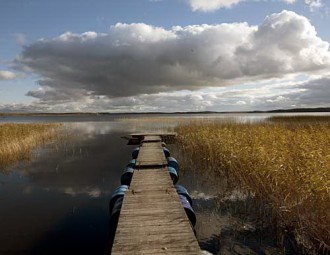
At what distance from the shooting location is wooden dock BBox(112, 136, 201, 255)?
15.9 feet

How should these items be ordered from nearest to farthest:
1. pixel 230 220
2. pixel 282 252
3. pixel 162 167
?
pixel 282 252, pixel 230 220, pixel 162 167

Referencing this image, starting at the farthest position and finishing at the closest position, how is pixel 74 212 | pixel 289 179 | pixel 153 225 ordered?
pixel 74 212 < pixel 289 179 < pixel 153 225

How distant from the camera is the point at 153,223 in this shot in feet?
19.2

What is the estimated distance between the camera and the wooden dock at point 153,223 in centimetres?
485

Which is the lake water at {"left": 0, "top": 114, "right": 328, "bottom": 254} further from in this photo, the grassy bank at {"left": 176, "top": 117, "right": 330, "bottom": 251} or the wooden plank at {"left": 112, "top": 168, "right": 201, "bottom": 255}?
the wooden plank at {"left": 112, "top": 168, "right": 201, "bottom": 255}

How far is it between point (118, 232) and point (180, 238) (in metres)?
1.17

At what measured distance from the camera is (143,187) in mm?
8594

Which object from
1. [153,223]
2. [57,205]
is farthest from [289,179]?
[57,205]

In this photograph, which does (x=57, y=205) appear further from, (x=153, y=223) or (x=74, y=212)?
(x=153, y=223)

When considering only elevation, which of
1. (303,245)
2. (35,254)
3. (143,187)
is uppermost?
(143,187)

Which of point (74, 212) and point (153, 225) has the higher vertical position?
point (153, 225)

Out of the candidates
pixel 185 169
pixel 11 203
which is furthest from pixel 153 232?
pixel 185 169

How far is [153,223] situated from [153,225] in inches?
3.9

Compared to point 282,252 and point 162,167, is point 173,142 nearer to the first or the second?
point 162,167
